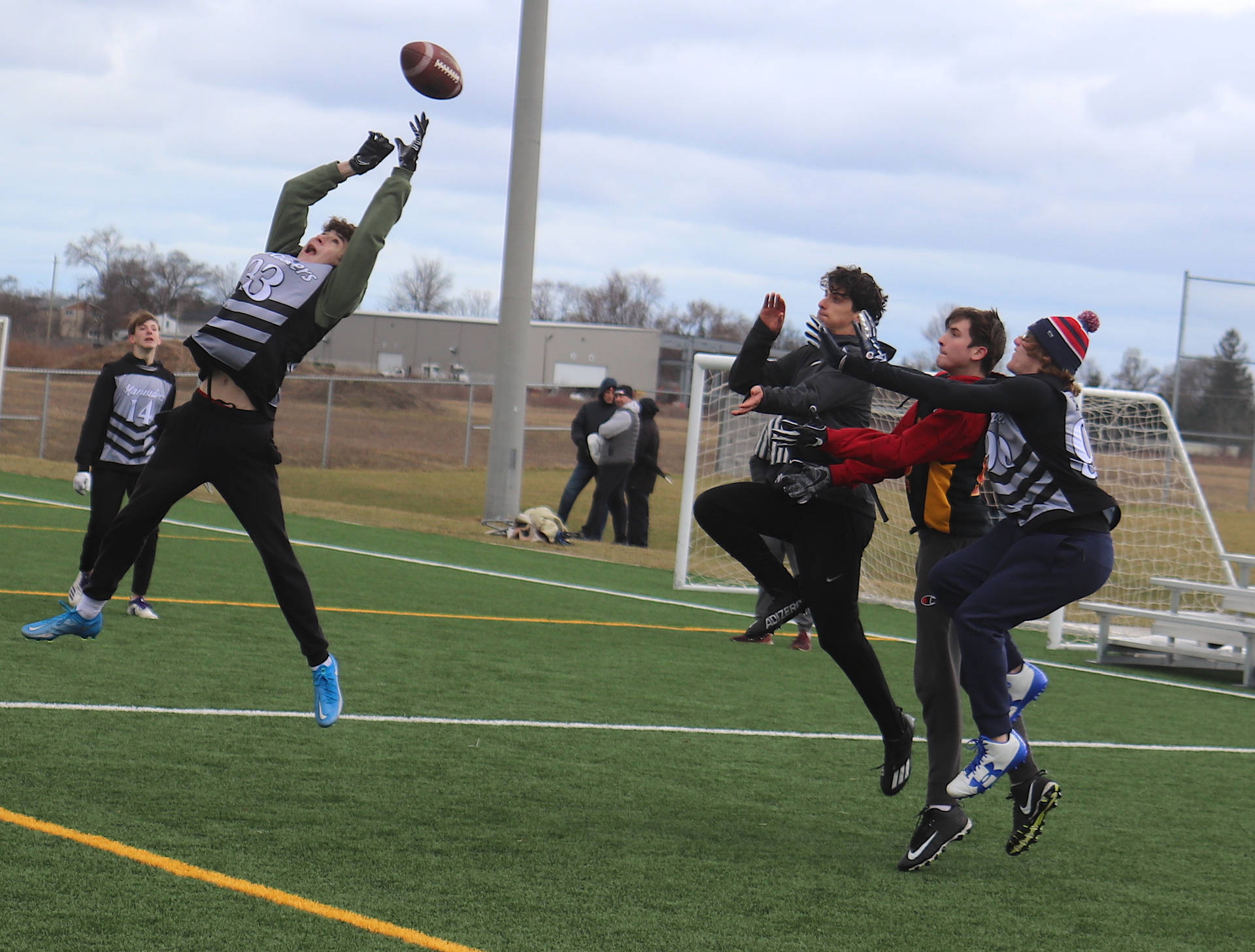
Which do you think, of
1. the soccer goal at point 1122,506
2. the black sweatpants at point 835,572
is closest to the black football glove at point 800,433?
the black sweatpants at point 835,572

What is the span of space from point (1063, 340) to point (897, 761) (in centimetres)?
180

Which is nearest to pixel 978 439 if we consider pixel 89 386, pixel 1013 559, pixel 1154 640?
pixel 1013 559

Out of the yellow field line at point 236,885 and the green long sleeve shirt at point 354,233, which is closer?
the yellow field line at point 236,885

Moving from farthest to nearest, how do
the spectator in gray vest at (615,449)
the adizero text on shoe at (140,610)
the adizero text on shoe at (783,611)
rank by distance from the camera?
1. the spectator in gray vest at (615,449)
2. the adizero text on shoe at (140,610)
3. the adizero text on shoe at (783,611)

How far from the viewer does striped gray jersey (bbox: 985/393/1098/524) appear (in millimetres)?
4898

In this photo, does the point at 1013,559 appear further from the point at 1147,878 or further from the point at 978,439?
the point at 1147,878

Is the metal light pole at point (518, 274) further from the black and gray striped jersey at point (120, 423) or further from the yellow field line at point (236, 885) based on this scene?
the yellow field line at point (236, 885)

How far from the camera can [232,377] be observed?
219 inches

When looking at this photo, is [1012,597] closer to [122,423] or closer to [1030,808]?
[1030,808]

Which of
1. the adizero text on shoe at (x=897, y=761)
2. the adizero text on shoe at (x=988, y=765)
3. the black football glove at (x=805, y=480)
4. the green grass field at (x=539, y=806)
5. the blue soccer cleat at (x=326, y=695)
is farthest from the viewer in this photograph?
the blue soccer cleat at (x=326, y=695)

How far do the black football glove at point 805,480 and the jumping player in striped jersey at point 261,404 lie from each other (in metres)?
1.82

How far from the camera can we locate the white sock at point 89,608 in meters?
6.02

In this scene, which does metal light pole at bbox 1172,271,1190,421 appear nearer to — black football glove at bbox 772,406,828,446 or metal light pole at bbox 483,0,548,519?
metal light pole at bbox 483,0,548,519

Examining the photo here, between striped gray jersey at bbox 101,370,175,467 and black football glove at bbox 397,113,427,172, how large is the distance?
3.78 metres
